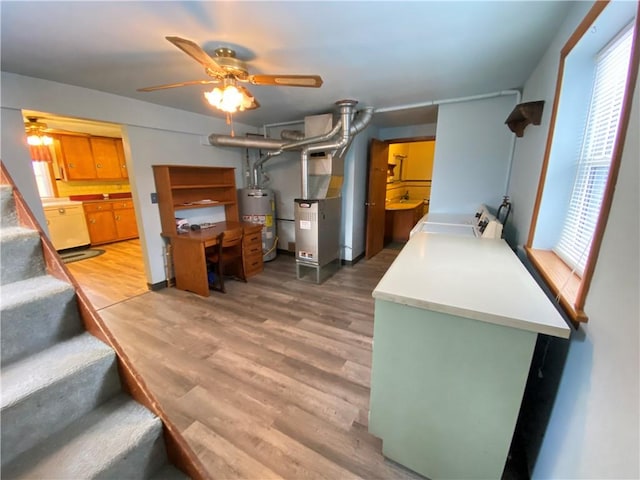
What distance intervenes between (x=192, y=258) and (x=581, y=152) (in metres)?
3.44

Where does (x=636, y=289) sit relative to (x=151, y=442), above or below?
above

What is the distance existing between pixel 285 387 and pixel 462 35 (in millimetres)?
2546

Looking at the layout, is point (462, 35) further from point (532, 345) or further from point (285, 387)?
point (285, 387)

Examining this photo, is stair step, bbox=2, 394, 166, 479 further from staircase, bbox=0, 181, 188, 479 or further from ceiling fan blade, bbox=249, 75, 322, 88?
ceiling fan blade, bbox=249, 75, 322, 88

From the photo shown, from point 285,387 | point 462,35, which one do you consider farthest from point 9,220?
point 462,35

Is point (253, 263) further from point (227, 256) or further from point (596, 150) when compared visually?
point (596, 150)

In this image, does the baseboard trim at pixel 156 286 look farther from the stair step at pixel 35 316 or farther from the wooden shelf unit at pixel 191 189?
the stair step at pixel 35 316

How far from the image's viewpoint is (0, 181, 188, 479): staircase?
784mm

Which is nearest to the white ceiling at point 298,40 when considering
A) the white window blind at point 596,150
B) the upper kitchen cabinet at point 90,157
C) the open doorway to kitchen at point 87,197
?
the white window blind at point 596,150

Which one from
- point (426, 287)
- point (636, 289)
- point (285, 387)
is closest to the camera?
point (636, 289)

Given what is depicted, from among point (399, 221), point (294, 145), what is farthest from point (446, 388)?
point (399, 221)

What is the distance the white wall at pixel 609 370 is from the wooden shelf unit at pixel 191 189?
353 cm

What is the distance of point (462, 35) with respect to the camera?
157 centimetres

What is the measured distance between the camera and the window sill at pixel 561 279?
0.90 m
